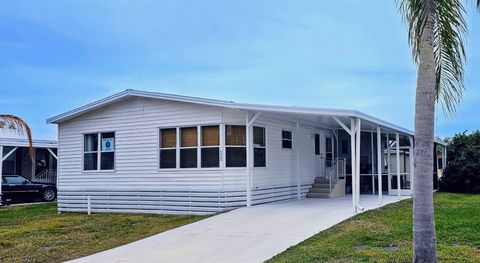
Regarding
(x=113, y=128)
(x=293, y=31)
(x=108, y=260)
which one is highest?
(x=293, y=31)

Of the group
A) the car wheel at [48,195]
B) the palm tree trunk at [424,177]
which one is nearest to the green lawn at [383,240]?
the palm tree trunk at [424,177]

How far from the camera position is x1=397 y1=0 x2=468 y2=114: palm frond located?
241 inches

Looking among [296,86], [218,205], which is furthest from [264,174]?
[296,86]

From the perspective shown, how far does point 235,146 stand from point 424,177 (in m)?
8.90

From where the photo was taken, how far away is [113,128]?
52.5 feet

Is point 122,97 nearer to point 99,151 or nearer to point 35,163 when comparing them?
point 99,151

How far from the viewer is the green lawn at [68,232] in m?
9.61

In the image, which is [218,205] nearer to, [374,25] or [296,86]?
[374,25]

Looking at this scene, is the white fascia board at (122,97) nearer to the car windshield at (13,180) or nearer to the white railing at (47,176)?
the car windshield at (13,180)

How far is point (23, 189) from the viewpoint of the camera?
2178 cm

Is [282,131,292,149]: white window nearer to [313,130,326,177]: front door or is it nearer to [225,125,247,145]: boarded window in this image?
[313,130,326,177]: front door

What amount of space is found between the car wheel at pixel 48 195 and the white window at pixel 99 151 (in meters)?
7.37

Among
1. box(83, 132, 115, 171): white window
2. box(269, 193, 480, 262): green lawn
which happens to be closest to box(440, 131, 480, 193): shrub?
box(269, 193, 480, 262): green lawn

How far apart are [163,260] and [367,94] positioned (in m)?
16.9
